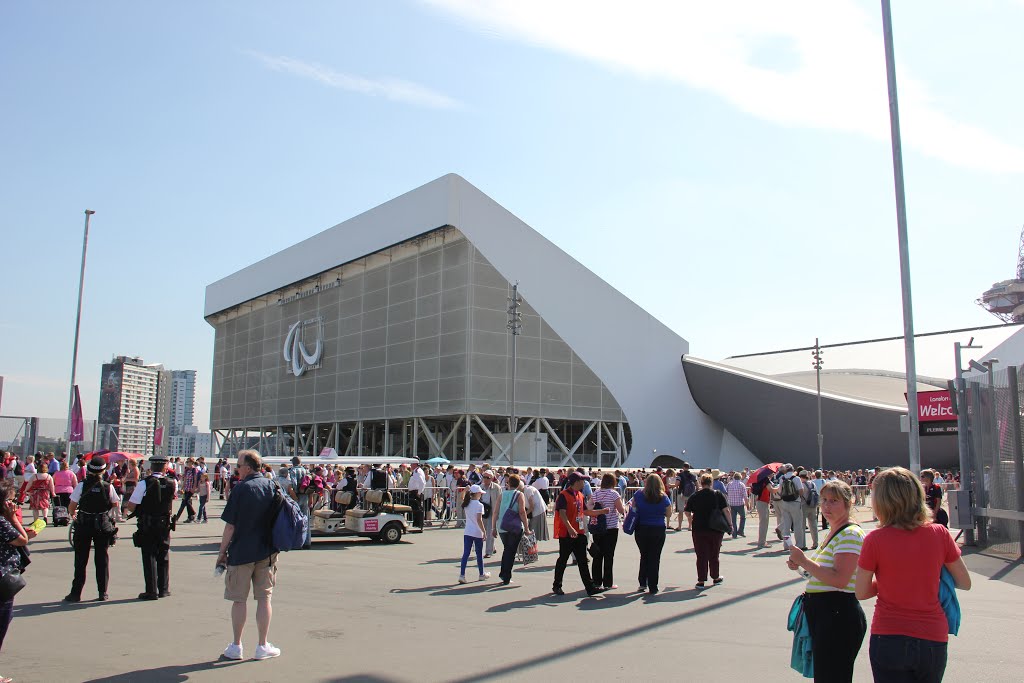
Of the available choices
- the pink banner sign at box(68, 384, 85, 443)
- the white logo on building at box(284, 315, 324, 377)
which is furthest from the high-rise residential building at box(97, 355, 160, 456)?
the pink banner sign at box(68, 384, 85, 443)

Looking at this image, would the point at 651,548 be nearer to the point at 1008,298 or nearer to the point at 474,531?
the point at 474,531

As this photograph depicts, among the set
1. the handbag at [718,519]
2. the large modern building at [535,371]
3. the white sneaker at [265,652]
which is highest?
the large modern building at [535,371]

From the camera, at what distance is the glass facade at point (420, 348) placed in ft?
140

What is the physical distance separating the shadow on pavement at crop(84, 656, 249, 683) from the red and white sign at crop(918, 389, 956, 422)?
2488cm

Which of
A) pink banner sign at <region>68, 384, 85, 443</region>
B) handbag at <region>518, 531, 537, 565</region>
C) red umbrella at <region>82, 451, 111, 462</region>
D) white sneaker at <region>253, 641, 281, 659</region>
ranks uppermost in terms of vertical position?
pink banner sign at <region>68, 384, 85, 443</region>

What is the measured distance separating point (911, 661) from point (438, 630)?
4.74m

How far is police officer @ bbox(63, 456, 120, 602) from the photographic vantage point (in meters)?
8.69

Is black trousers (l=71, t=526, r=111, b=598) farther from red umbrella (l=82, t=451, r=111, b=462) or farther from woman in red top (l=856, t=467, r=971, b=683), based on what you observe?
woman in red top (l=856, t=467, r=971, b=683)

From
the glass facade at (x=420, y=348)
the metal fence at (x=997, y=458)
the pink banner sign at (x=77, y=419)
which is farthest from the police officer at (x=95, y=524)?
the glass facade at (x=420, y=348)

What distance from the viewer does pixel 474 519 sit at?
10.9 meters

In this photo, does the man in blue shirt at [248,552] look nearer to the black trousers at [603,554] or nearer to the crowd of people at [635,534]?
the crowd of people at [635,534]

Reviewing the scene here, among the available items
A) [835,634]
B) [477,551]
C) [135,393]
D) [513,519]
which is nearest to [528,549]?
[477,551]

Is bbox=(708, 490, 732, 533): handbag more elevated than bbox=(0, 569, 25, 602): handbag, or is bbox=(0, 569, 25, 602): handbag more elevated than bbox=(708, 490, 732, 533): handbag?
bbox=(708, 490, 732, 533): handbag

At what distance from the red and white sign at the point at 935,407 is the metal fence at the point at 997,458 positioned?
12.6 meters
